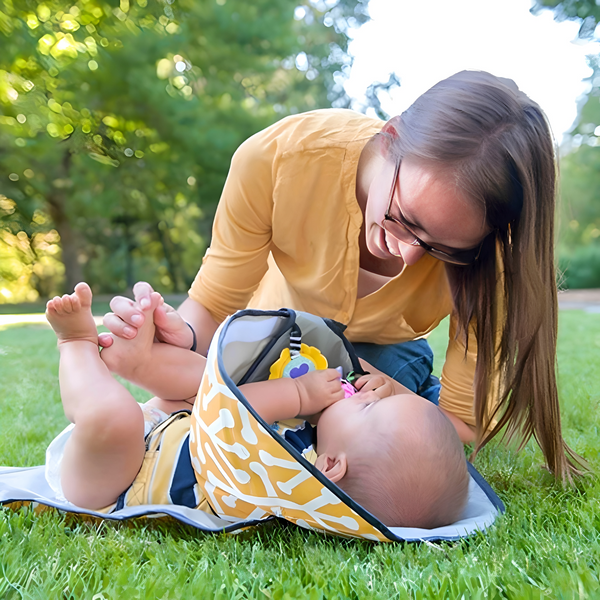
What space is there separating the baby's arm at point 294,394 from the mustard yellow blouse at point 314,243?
400 mm

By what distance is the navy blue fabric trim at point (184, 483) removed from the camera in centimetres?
128

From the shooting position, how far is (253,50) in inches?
386

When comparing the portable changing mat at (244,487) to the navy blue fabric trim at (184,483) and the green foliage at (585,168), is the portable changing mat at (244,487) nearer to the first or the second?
the navy blue fabric trim at (184,483)

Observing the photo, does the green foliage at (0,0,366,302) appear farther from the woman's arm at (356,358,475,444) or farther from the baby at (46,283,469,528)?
the woman's arm at (356,358,475,444)

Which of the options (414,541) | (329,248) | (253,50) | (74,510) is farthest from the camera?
(253,50)

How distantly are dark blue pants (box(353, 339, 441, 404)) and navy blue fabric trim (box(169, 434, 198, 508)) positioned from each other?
927 mm

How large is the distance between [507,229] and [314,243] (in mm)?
608

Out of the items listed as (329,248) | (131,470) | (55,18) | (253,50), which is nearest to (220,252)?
(329,248)

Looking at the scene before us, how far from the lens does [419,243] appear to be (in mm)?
1343

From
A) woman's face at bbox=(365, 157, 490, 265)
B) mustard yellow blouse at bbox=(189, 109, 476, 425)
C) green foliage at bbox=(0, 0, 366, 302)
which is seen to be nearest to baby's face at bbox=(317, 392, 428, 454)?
woman's face at bbox=(365, 157, 490, 265)

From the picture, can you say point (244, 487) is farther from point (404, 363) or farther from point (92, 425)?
point (404, 363)

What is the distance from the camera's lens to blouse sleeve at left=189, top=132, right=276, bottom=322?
167cm

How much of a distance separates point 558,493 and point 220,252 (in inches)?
46.3

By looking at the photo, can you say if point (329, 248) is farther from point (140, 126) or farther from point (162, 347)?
point (140, 126)
